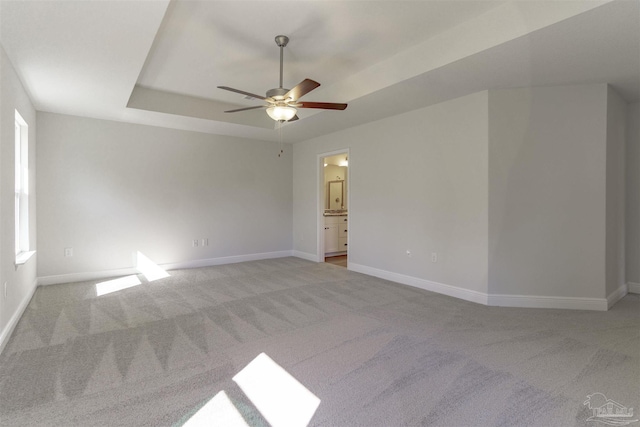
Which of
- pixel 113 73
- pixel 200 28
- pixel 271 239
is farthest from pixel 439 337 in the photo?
pixel 271 239

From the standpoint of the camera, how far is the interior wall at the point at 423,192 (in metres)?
3.77

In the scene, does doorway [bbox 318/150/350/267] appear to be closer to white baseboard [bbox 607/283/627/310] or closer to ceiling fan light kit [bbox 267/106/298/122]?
ceiling fan light kit [bbox 267/106/298/122]

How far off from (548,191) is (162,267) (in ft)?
18.7

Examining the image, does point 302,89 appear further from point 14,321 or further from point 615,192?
point 615,192

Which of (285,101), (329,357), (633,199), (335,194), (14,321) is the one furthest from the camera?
(335,194)

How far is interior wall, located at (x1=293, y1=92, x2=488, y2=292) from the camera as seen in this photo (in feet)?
12.4

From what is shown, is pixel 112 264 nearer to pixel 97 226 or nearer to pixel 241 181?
pixel 97 226

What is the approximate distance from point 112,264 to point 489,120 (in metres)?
5.68

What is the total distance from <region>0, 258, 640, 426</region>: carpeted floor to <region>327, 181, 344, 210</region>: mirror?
454 centimetres

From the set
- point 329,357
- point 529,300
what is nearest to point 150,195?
point 329,357

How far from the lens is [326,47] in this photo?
321 cm

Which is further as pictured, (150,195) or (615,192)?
(150,195)

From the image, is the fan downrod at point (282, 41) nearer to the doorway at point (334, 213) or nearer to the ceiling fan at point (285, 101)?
the ceiling fan at point (285, 101)

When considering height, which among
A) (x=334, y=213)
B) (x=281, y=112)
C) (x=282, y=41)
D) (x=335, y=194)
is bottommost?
(x=334, y=213)
